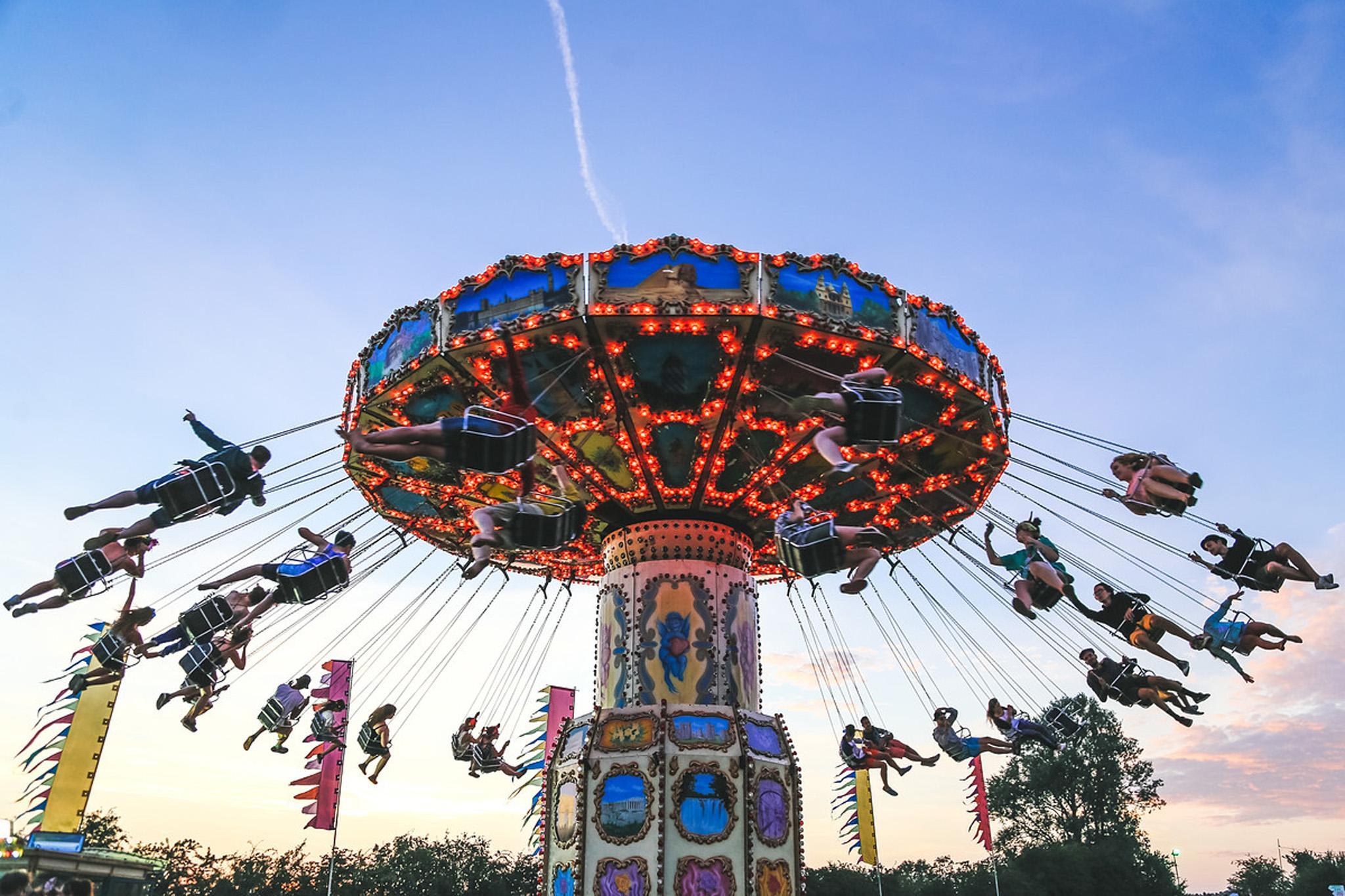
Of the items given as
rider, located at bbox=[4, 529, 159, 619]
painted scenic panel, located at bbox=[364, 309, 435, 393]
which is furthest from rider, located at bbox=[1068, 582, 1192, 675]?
rider, located at bbox=[4, 529, 159, 619]

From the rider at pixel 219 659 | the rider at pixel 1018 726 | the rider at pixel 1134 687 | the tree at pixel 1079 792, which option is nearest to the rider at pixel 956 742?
the rider at pixel 1018 726

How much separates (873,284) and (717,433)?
2862mm

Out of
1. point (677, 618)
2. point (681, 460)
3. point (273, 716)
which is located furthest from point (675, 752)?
point (273, 716)

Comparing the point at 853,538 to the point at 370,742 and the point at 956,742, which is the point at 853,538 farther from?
the point at 370,742

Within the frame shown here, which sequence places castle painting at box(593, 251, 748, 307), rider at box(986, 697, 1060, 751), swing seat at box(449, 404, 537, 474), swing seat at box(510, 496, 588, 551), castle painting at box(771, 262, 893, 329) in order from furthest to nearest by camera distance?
rider at box(986, 697, 1060, 751)
castle painting at box(771, 262, 893, 329)
castle painting at box(593, 251, 748, 307)
swing seat at box(510, 496, 588, 551)
swing seat at box(449, 404, 537, 474)

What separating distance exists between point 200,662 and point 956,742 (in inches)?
443

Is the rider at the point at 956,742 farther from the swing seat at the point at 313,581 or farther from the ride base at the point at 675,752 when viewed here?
the swing seat at the point at 313,581

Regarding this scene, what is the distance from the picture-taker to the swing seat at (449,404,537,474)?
311 inches

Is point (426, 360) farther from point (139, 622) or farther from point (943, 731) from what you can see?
point (943, 731)

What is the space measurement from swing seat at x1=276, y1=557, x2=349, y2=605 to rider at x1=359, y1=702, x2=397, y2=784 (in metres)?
7.23

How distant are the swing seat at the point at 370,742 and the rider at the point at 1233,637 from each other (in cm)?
1233

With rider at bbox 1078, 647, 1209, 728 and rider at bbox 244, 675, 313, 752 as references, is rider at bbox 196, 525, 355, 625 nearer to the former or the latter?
rider at bbox 244, 675, 313, 752

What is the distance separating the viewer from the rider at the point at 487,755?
54.4ft

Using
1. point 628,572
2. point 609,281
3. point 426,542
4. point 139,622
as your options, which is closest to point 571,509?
point 609,281
